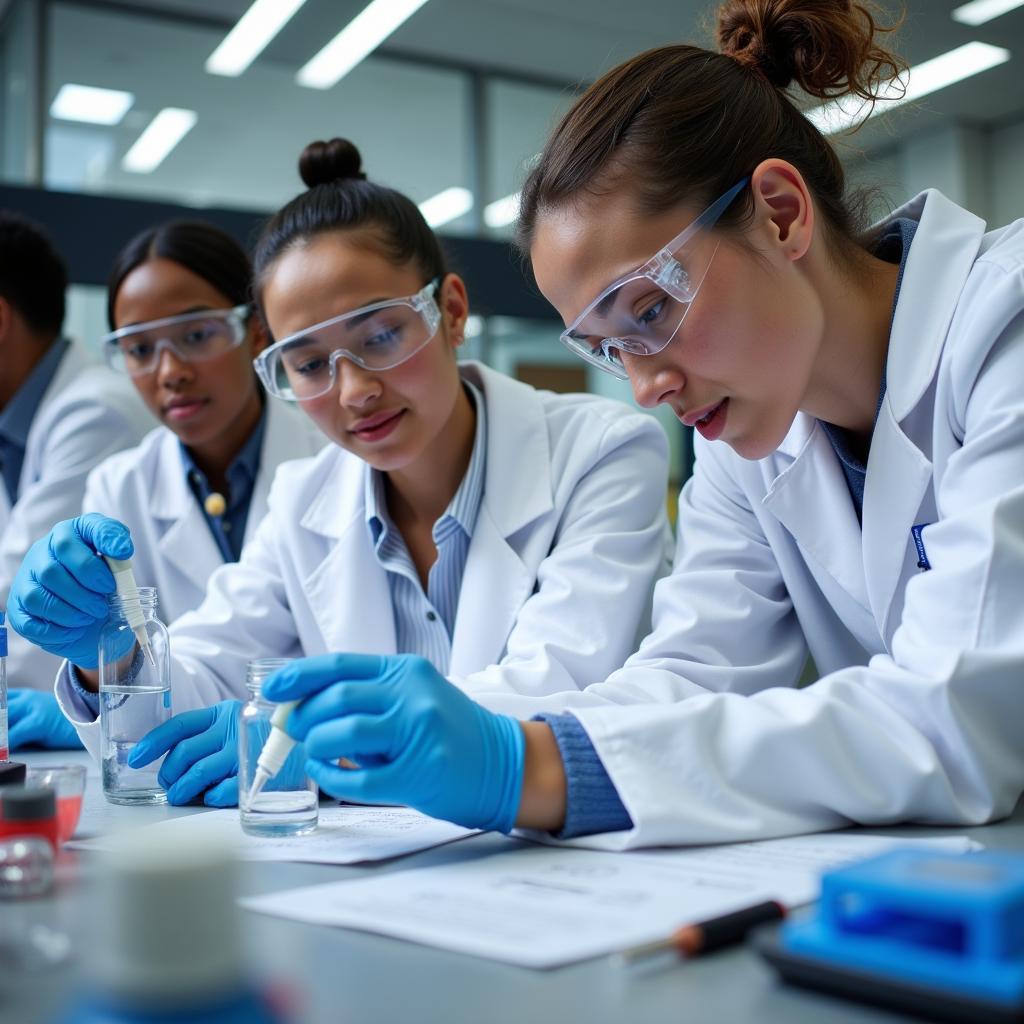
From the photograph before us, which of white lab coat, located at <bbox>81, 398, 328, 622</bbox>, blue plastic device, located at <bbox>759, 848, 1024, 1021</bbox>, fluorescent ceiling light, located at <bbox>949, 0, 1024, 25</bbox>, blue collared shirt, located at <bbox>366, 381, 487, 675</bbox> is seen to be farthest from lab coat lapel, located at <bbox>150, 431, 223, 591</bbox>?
fluorescent ceiling light, located at <bbox>949, 0, 1024, 25</bbox>

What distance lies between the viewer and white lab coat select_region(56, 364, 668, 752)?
1.66 meters

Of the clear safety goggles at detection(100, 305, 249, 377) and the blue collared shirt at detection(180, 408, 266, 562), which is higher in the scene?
the clear safety goggles at detection(100, 305, 249, 377)

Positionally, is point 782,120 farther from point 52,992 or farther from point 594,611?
point 52,992

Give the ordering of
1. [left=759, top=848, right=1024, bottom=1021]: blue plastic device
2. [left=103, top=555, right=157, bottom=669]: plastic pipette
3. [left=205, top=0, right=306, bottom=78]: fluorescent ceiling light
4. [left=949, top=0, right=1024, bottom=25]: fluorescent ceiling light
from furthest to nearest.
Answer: [left=949, top=0, right=1024, bottom=25]: fluorescent ceiling light < [left=205, top=0, right=306, bottom=78]: fluorescent ceiling light < [left=103, top=555, right=157, bottom=669]: plastic pipette < [left=759, top=848, right=1024, bottom=1021]: blue plastic device

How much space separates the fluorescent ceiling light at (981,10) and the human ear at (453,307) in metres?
4.65

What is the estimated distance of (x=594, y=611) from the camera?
64.7 inches

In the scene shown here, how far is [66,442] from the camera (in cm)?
292

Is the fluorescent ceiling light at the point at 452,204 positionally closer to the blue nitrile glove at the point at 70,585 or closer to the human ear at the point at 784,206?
the blue nitrile glove at the point at 70,585

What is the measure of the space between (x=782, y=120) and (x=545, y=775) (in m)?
0.87

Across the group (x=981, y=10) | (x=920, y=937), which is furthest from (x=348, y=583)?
(x=981, y=10)

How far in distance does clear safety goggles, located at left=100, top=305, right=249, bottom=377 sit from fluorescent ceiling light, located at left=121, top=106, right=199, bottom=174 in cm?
289

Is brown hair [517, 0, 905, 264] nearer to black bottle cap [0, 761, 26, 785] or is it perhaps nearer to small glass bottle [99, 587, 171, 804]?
small glass bottle [99, 587, 171, 804]

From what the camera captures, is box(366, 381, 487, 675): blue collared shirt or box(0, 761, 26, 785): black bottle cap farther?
box(366, 381, 487, 675): blue collared shirt

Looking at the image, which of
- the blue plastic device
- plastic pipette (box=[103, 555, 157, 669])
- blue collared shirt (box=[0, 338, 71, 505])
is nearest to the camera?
the blue plastic device
